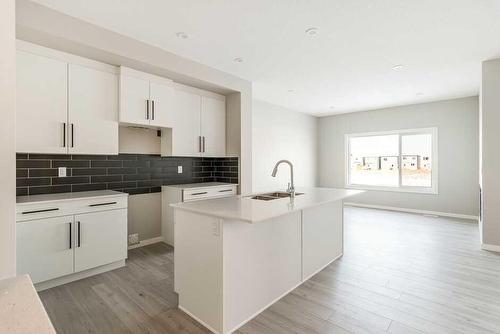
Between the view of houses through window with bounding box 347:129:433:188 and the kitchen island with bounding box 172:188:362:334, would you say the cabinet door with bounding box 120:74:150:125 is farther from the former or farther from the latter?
the view of houses through window with bounding box 347:129:433:188

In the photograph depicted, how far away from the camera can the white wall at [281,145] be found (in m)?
5.79

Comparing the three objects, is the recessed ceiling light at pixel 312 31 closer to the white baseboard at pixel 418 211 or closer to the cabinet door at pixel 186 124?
the cabinet door at pixel 186 124

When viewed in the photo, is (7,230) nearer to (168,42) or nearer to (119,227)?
(119,227)

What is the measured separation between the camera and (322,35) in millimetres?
2758

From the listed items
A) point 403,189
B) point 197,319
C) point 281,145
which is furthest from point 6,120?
point 403,189

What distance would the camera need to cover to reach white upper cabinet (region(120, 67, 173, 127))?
304cm

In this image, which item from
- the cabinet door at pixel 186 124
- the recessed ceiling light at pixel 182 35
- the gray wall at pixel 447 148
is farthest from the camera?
the gray wall at pixel 447 148

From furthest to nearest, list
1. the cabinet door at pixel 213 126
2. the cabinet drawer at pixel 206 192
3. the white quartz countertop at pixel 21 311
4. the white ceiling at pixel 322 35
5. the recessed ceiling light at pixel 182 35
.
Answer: the cabinet door at pixel 213 126, the cabinet drawer at pixel 206 192, the recessed ceiling light at pixel 182 35, the white ceiling at pixel 322 35, the white quartz countertop at pixel 21 311

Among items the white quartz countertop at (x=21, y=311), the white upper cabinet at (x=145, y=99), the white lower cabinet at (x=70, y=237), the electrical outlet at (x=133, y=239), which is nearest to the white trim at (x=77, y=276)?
the white lower cabinet at (x=70, y=237)

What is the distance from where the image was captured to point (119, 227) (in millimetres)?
2947

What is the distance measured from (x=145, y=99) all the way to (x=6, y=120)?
2.27 meters

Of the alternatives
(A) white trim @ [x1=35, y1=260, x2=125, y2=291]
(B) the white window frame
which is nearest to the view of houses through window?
(B) the white window frame

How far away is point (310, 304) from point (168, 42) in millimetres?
3062

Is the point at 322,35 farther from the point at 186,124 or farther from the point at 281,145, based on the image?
the point at 281,145
